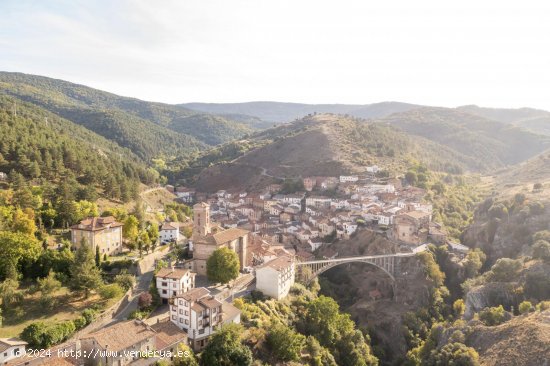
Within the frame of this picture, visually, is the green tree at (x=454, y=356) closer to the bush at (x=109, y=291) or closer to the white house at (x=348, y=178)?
the bush at (x=109, y=291)

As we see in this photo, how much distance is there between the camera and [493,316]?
153ft

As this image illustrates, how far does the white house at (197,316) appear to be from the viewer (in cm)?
3341

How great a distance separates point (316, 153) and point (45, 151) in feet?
242

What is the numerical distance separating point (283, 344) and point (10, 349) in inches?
784

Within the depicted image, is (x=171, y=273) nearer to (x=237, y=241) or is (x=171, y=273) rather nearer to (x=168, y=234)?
(x=237, y=241)

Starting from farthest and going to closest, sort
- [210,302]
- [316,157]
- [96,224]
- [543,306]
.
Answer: [316,157], [543,306], [96,224], [210,302]

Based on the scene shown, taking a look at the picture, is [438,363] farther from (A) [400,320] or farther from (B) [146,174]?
(B) [146,174]

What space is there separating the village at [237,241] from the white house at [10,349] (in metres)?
0.06

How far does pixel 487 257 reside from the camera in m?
65.2

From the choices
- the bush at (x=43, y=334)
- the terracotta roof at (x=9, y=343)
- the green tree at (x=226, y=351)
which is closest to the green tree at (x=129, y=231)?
the bush at (x=43, y=334)

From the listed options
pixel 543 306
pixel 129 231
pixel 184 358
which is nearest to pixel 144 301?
pixel 184 358

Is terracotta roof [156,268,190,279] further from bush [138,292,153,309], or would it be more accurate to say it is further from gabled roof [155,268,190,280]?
bush [138,292,153,309]

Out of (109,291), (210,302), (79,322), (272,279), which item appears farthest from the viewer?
(272,279)

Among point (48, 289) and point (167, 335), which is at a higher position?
point (48, 289)
